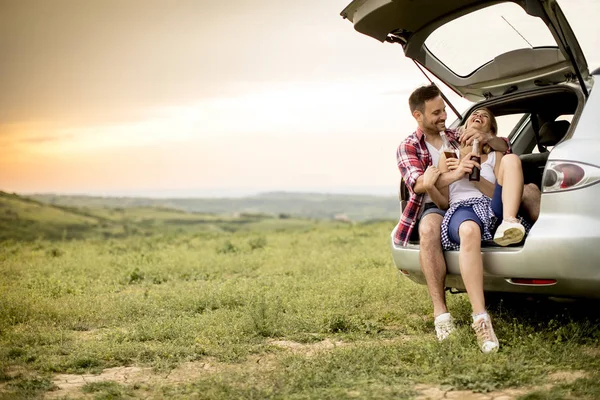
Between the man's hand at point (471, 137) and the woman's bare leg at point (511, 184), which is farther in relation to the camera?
the man's hand at point (471, 137)

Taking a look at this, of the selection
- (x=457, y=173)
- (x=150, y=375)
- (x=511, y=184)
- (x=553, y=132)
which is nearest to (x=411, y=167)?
(x=457, y=173)

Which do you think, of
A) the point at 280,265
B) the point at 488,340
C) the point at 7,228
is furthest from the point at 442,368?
the point at 7,228

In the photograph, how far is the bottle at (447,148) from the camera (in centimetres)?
555

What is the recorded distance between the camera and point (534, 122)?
657 centimetres

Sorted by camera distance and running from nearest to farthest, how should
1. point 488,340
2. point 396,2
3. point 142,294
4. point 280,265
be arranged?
point 488,340
point 396,2
point 142,294
point 280,265

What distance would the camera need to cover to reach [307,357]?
504 centimetres

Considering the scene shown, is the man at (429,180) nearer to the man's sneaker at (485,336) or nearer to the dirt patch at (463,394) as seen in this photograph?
the man's sneaker at (485,336)

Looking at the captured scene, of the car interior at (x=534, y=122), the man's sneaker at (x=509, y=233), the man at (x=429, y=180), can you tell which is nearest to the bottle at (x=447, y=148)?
the man at (x=429, y=180)

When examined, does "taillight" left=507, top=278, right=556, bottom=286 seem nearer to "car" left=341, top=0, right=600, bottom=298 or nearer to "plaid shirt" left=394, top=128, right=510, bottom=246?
"car" left=341, top=0, right=600, bottom=298

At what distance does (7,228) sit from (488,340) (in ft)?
68.3

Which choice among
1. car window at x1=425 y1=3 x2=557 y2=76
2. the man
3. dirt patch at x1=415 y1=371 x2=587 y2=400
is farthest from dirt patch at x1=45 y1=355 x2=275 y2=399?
car window at x1=425 y1=3 x2=557 y2=76

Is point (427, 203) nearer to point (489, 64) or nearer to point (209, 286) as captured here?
point (489, 64)

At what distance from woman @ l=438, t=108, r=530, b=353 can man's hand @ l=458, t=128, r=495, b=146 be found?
0.22 ft

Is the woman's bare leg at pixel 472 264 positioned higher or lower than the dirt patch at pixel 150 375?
higher
